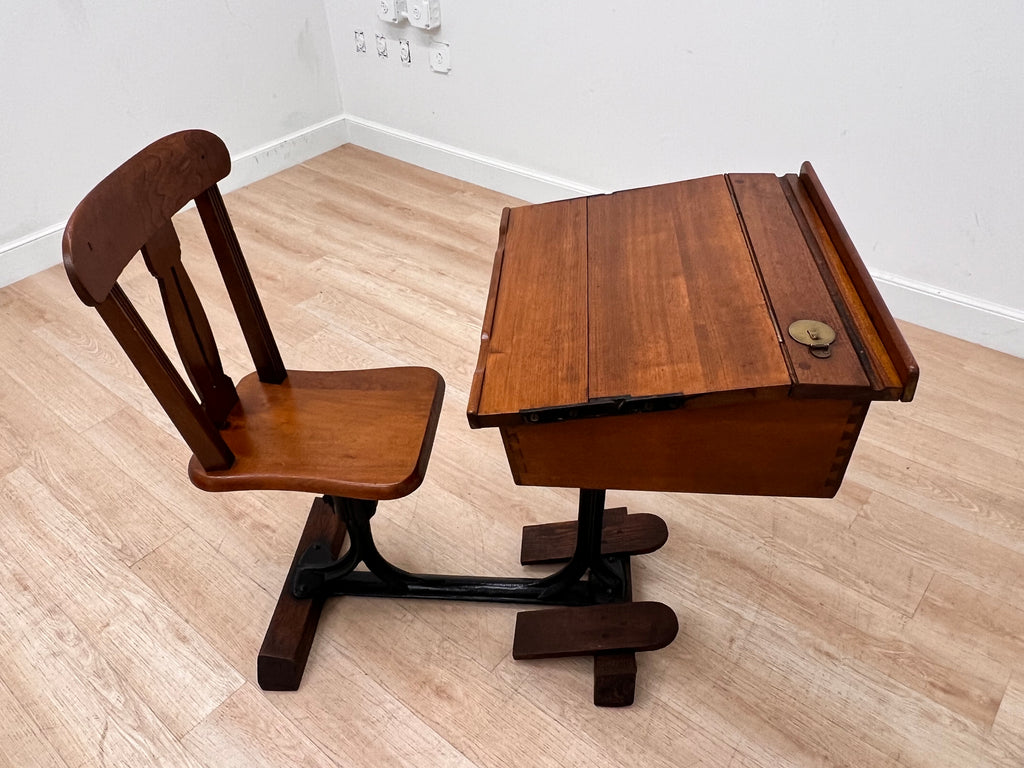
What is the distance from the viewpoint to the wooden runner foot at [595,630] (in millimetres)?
1326

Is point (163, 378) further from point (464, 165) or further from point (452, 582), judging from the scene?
point (464, 165)

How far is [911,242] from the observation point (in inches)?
82.9

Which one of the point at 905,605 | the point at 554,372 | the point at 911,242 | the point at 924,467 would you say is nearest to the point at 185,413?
the point at 554,372

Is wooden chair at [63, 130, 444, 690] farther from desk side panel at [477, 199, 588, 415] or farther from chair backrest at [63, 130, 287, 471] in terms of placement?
desk side panel at [477, 199, 588, 415]

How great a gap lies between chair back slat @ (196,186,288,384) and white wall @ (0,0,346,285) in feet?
5.69

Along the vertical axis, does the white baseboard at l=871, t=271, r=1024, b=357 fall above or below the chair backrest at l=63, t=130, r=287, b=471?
below

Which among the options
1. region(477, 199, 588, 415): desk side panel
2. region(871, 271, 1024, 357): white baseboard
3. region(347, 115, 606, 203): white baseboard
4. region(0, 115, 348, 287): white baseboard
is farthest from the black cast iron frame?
region(0, 115, 348, 287): white baseboard

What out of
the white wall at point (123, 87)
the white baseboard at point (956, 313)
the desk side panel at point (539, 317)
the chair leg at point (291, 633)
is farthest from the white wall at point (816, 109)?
the chair leg at point (291, 633)

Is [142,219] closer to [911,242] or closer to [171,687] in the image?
[171,687]

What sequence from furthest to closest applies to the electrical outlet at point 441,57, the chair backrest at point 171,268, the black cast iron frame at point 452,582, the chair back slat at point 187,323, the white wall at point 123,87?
the electrical outlet at point 441,57, the white wall at point 123,87, the black cast iron frame at point 452,582, the chair back slat at point 187,323, the chair backrest at point 171,268

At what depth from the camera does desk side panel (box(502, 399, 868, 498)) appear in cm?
92

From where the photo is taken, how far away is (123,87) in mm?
2709

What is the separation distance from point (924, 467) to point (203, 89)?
285 centimetres

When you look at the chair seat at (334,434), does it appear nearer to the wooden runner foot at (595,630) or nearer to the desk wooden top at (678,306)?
the desk wooden top at (678,306)
